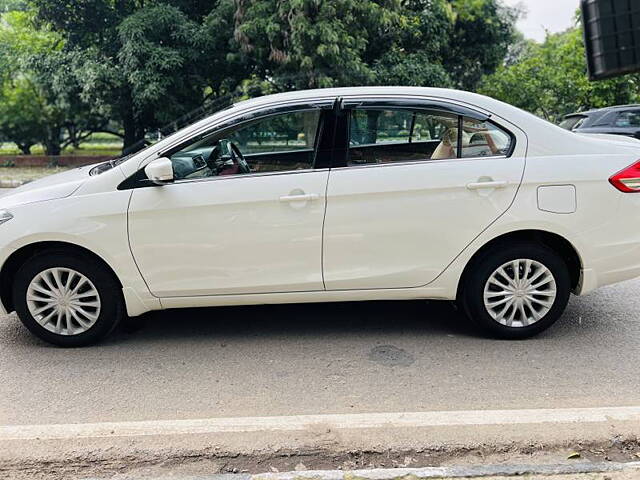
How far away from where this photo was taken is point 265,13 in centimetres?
1289

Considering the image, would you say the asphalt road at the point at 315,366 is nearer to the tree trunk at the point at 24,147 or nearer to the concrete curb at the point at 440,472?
the concrete curb at the point at 440,472

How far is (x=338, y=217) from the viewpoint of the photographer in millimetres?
3896

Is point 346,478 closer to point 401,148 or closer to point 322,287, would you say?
point 322,287

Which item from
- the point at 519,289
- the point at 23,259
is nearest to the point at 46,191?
the point at 23,259

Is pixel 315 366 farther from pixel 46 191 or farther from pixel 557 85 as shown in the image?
pixel 557 85

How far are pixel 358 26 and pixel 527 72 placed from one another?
8934 millimetres

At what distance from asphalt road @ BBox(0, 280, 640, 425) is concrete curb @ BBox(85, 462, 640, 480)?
1.88ft

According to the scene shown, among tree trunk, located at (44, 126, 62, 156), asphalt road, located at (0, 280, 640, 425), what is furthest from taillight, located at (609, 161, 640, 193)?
tree trunk, located at (44, 126, 62, 156)

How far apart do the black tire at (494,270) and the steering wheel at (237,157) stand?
5.70ft

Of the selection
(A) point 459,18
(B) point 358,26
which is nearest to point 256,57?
(B) point 358,26

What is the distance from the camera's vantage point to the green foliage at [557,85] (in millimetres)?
18203

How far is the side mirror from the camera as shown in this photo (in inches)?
150

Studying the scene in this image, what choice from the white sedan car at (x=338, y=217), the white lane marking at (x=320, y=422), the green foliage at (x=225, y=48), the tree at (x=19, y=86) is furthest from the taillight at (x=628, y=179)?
the tree at (x=19, y=86)

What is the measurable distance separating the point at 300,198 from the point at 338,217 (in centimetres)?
28
